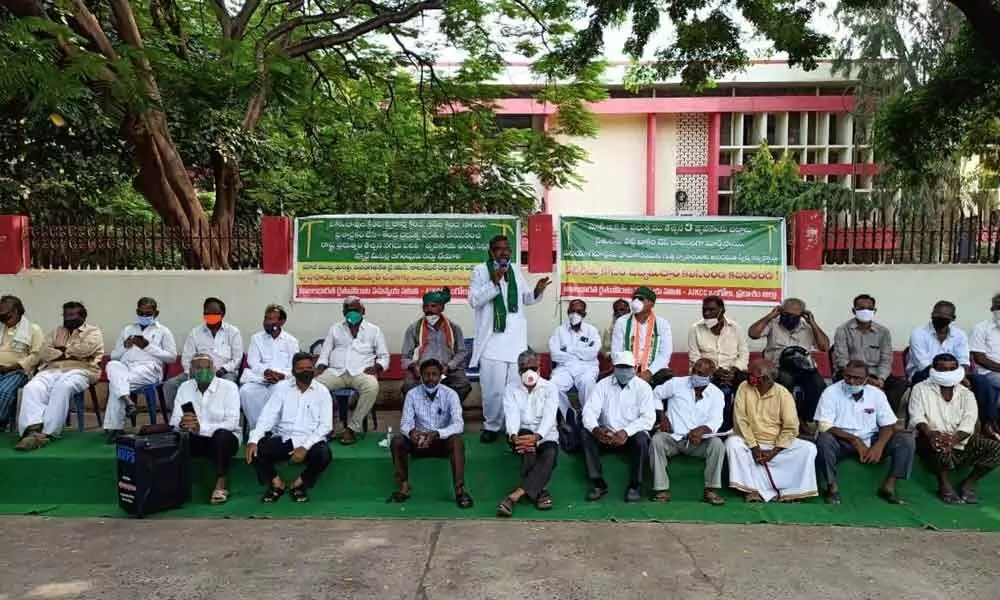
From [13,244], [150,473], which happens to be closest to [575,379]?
[150,473]

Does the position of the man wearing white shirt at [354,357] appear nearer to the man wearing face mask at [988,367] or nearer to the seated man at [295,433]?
the seated man at [295,433]

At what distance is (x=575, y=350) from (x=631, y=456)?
1.31 meters

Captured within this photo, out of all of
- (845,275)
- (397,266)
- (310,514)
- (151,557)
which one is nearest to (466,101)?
(397,266)

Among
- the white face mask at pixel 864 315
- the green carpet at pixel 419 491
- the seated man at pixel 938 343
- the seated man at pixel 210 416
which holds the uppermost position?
the white face mask at pixel 864 315

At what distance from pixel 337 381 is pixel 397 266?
1776 millimetres

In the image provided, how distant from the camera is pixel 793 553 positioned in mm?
4590

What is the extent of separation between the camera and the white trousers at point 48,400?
20.2 ft

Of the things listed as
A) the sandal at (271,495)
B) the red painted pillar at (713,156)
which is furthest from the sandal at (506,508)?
the red painted pillar at (713,156)

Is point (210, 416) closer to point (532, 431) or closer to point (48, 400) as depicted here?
point (48, 400)

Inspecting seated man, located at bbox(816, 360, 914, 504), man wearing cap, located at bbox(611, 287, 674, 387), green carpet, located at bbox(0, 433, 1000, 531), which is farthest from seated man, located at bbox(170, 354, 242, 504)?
seated man, located at bbox(816, 360, 914, 504)

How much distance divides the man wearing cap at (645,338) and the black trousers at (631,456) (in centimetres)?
96

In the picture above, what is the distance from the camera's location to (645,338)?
21.7 ft

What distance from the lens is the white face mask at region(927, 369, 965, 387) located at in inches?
225

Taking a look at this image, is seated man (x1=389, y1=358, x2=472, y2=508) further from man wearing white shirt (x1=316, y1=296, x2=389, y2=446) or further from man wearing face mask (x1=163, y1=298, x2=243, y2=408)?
man wearing face mask (x1=163, y1=298, x2=243, y2=408)
